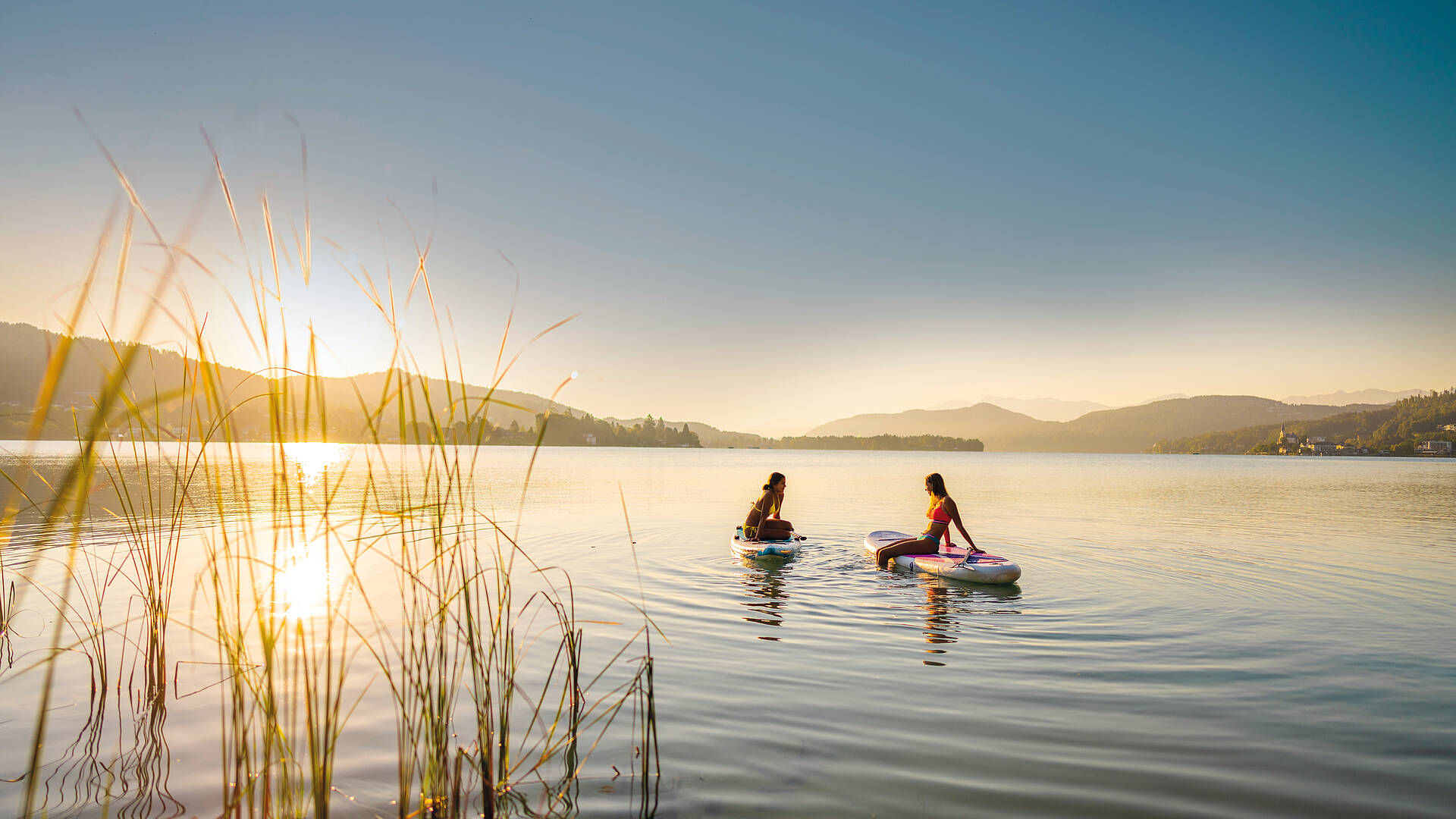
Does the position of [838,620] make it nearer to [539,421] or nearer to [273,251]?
[539,421]

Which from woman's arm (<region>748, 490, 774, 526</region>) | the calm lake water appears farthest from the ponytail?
woman's arm (<region>748, 490, 774, 526</region>)

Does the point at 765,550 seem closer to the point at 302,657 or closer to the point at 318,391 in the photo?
the point at 302,657

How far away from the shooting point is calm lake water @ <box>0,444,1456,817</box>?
4.11 m

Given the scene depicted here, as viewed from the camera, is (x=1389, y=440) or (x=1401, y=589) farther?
(x=1389, y=440)

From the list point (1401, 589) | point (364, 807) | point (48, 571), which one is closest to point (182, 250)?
point (364, 807)

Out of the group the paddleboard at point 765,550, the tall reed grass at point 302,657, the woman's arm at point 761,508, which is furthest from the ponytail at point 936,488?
the tall reed grass at point 302,657

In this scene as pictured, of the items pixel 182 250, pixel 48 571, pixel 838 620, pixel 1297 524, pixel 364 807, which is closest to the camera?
pixel 182 250

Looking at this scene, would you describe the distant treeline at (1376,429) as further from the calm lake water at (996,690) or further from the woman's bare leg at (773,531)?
the woman's bare leg at (773,531)

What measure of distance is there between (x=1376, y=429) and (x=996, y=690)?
163107 millimetres

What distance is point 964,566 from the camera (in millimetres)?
10734

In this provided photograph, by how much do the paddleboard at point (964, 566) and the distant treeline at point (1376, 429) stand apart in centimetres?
14991

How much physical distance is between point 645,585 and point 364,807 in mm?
6908

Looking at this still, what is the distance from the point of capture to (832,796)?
4.07 m

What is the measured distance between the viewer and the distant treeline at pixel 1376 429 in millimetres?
118750
